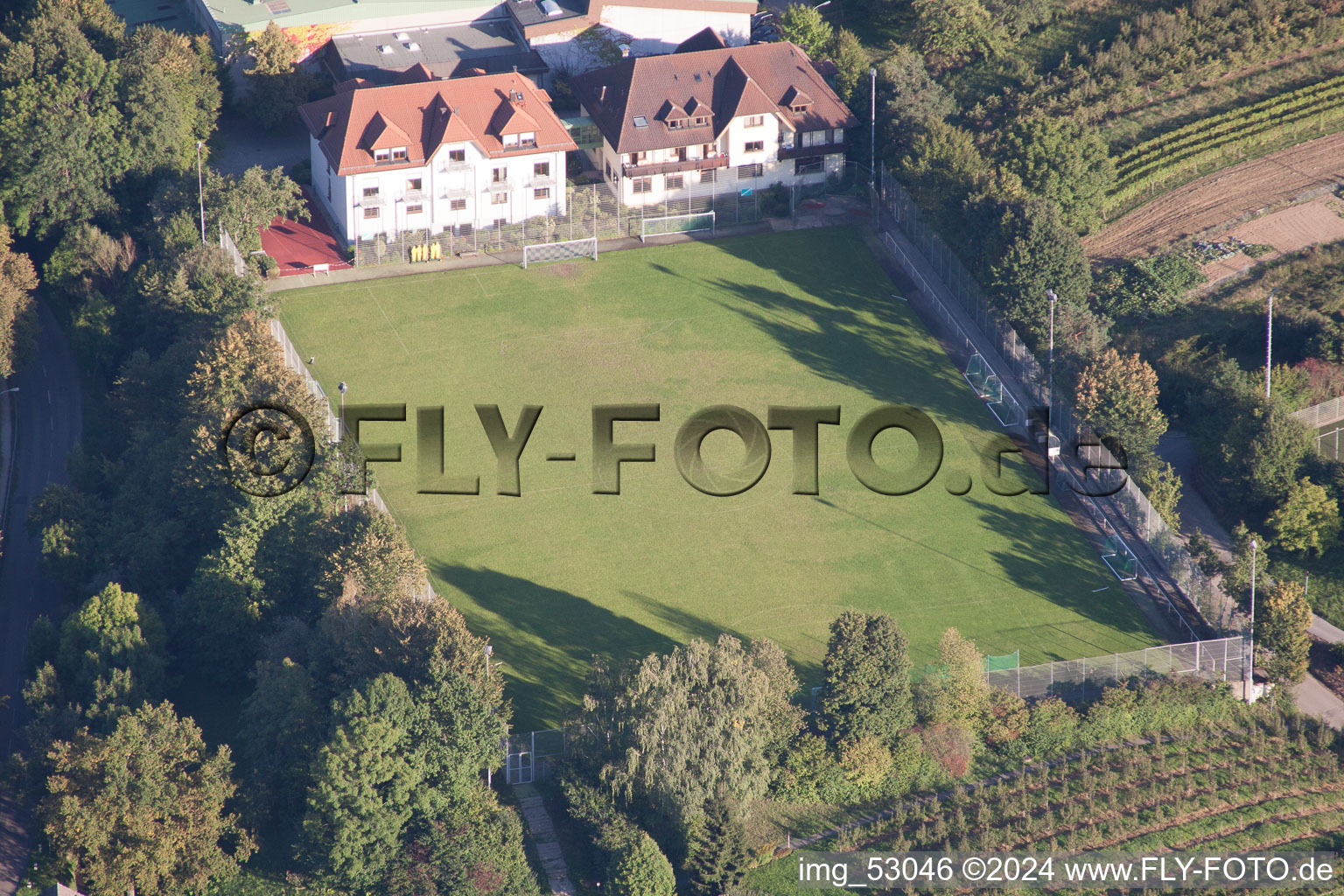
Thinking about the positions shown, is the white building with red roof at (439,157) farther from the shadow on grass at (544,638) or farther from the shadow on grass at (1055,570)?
the shadow on grass at (1055,570)

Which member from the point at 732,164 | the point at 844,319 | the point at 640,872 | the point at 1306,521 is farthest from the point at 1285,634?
the point at 732,164

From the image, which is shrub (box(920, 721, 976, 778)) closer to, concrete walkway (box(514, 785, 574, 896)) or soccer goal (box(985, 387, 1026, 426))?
concrete walkway (box(514, 785, 574, 896))

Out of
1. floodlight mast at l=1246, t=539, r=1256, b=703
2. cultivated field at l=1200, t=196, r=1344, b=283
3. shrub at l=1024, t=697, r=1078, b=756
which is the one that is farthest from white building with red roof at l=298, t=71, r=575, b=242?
floodlight mast at l=1246, t=539, r=1256, b=703

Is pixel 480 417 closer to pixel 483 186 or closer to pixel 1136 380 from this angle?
pixel 483 186

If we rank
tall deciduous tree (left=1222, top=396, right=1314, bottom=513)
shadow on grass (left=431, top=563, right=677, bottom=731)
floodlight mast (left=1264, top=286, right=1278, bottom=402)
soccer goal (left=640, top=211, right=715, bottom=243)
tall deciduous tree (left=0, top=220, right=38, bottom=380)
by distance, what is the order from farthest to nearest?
1. soccer goal (left=640, top=211, right=715, bottom=243)
2. tall deciduous tree (left=0, top=220, right=38, bottom=380)
3. floodlight mast (left=1264, top=286, right=1278, bottom=402)
4. tall deciduous tree (left=1222, top=396, right=1314, bottom=513)
5. shadow on grass (left=431, top=563, right=677, bottom=731)

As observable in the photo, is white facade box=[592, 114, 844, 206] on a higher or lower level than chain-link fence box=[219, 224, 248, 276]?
higher

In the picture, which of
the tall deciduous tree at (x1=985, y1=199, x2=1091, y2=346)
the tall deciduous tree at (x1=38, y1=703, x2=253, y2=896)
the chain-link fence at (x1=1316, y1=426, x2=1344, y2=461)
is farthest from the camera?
the tall deciduous tree at (x1=985, y1=199, x2=1091, y2=346)
